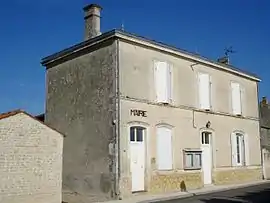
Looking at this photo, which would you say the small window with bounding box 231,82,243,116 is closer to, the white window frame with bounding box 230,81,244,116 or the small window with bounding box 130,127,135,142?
the white window frame with bounding box 230,81,244,116

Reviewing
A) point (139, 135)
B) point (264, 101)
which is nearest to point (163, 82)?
point (139, 135)

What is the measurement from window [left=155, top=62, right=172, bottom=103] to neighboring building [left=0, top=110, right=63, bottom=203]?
4.86m

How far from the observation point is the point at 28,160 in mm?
11867

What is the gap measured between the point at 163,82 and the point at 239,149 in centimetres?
711

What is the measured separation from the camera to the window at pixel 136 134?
14477mm

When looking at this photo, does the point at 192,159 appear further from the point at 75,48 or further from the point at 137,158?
the point at 75,48

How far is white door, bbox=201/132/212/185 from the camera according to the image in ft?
58.1

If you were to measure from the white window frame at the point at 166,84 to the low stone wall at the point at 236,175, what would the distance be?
15.9 ft

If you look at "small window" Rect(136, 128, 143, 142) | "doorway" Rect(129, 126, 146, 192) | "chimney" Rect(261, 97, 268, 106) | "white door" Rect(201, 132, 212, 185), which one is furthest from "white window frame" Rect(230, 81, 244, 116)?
"chimney" Rect(261, 97, 268, 106)

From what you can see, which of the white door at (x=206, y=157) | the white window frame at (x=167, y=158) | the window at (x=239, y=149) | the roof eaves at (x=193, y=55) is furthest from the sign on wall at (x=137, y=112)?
the window at (x=239, y=149)

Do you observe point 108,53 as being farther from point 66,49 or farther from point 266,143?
point 266,143

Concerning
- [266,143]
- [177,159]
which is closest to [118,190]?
[177,159]

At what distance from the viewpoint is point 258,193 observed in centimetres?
1493

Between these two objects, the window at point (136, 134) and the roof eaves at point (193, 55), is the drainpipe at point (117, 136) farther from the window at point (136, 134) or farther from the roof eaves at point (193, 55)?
the window at point (136, 134)
